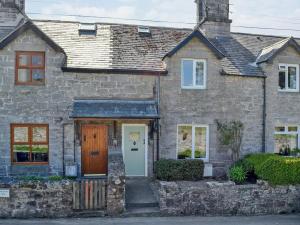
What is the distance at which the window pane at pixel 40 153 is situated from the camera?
54.4 ft

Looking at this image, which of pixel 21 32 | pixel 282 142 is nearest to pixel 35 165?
pixel 21 32

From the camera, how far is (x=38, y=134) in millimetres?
16594

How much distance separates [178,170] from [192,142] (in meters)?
2.20

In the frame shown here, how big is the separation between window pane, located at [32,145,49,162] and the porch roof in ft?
7.40

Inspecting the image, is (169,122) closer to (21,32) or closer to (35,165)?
(35,165)

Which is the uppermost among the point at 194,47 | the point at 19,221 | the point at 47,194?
the point at 194,47

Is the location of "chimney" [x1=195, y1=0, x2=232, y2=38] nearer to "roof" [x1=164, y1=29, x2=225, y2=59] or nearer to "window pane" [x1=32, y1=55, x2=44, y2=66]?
"roof" [x1=164, y1=29, x2=225, y2=59]

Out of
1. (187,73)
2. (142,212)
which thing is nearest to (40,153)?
(142,212)

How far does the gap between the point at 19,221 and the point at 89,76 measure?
23.7 feet

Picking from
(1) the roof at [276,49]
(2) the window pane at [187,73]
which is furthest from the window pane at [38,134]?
(1) the roof at [276,49]

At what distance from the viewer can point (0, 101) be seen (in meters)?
16.2

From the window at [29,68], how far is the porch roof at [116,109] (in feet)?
6.92

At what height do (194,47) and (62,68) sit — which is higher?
(194,47)

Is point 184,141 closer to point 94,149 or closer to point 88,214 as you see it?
point 94,149
